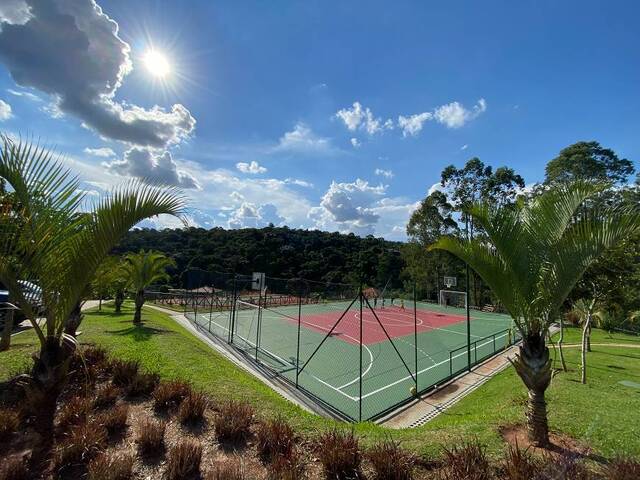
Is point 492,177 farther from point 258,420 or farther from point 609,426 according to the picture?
point 258,420

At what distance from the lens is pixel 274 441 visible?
4641 millimetres

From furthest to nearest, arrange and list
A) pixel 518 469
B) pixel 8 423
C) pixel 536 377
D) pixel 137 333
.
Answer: pixel 137 333, pixel 536 377, pixel 8 423, pixel 518 469

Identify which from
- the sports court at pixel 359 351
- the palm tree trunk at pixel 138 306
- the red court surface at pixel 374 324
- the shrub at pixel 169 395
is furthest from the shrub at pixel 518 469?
the palm tree trunk at pixel 138 306

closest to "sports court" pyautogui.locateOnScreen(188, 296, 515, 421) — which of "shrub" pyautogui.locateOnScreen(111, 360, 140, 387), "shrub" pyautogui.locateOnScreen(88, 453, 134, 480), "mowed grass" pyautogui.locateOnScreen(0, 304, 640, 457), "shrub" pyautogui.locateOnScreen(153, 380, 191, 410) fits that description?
"mowed grass" pyautogui.locateOnScreen(0, 304, 640, 457)

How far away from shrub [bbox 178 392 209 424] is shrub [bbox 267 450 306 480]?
5.77 ft

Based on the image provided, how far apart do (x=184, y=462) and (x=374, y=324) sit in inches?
922

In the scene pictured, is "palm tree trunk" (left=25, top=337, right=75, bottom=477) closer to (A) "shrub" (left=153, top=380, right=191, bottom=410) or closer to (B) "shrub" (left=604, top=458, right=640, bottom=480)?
(A) "shrub" (left=153, top=380, right=191, bottom=410)

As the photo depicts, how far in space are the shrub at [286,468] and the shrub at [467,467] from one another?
1751mm

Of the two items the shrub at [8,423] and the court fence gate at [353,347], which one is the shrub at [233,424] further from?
the court fence gate at [353,347]

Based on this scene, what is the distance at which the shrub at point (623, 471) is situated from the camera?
339 centimetres

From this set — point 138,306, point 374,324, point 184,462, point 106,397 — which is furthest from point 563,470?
point 374,324

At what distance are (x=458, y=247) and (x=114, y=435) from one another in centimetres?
→ 616

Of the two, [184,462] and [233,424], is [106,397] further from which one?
[184,462]

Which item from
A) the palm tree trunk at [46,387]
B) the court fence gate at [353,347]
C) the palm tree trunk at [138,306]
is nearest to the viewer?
the palm tree trunk at [46,387]
